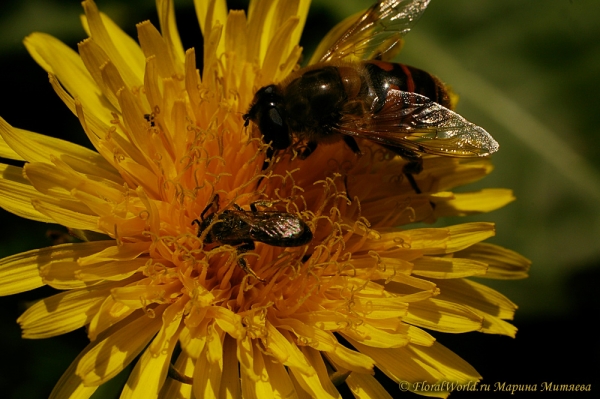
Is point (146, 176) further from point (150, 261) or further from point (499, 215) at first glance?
A: point (499, 215)

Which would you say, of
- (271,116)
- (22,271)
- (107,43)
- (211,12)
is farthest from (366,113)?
(22,271)

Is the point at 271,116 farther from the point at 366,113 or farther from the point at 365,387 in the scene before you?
the point at 365,387

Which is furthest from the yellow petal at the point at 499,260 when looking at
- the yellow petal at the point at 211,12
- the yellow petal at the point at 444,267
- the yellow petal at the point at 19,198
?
the yellow petal at the point at 19,198

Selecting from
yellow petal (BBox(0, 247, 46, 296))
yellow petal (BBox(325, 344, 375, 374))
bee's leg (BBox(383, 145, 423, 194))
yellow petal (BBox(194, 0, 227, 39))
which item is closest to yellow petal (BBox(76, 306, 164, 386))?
yellow petal (BBox(0, 247, 46, 296))

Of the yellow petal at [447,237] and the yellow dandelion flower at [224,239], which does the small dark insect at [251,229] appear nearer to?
the yellow dandelion flower at [224,239]

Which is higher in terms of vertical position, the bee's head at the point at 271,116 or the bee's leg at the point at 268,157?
the bee's head at the point at 271,116

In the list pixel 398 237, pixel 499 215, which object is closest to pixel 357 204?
pixel 398 237
